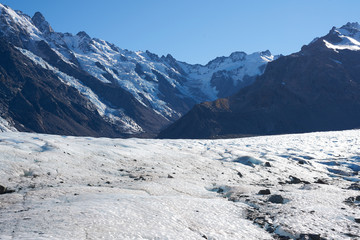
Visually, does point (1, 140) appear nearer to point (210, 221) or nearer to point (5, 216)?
point (5, 216)

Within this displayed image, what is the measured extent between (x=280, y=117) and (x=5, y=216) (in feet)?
619

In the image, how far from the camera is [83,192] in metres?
12.9

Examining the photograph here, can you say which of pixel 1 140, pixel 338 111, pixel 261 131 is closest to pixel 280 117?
pixel 261 131

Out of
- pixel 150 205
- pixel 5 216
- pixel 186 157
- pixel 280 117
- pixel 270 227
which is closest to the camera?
pixel 5 216

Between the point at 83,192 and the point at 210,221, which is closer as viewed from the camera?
the point at 210,221

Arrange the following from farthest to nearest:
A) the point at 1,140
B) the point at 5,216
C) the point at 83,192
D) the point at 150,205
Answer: the point at 1,140 < the point at 83,192 < the point at 150,205 < the point at 5,216

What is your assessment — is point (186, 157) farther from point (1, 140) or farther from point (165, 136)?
point (165, 136)

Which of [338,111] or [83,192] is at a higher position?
[338,111]

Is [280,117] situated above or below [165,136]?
above

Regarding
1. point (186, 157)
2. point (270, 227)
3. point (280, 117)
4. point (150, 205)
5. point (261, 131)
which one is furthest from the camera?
point (280, 117)

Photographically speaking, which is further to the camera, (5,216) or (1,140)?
(1,140)

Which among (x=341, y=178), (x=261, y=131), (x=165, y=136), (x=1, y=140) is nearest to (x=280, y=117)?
(x=261, y=131)

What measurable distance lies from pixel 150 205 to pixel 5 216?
4423 millimetres

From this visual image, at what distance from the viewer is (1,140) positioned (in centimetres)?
2159
